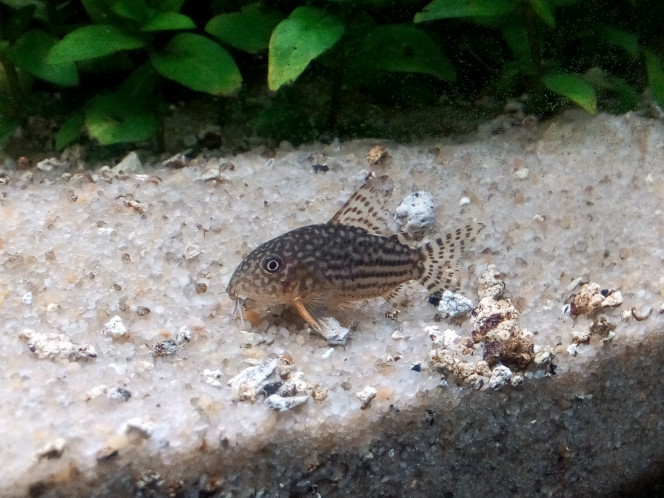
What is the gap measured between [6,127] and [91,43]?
121 centimetres

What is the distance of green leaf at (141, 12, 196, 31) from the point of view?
385cm

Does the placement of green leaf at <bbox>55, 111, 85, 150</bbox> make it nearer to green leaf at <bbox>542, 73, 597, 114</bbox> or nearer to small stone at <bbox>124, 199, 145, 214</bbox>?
small stone at <bbox>124, 199, 145, 214</bbox>

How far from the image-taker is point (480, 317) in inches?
109

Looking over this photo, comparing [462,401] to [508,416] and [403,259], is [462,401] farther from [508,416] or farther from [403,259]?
[403,259]

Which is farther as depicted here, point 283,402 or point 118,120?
point 118,120

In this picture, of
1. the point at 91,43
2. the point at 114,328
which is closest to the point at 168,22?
the point at 91,43

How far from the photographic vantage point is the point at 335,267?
2982 millimetres

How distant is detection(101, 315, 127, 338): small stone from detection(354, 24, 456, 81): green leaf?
2.61 meters

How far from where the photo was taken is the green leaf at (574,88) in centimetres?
381

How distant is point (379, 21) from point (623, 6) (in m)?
1.76

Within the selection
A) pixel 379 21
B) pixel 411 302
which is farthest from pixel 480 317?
pixel 379 21

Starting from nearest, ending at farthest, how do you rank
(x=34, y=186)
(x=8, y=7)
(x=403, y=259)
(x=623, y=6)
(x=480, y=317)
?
(x=480, y=317) < (x=403, y=259) < (x=34, y=186) < (x=623, y=6) < (x=8, y=7)

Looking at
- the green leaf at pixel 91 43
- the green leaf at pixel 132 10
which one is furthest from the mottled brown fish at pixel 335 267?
the green leaf at pixel 132 10

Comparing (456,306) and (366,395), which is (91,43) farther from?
(366,395)
